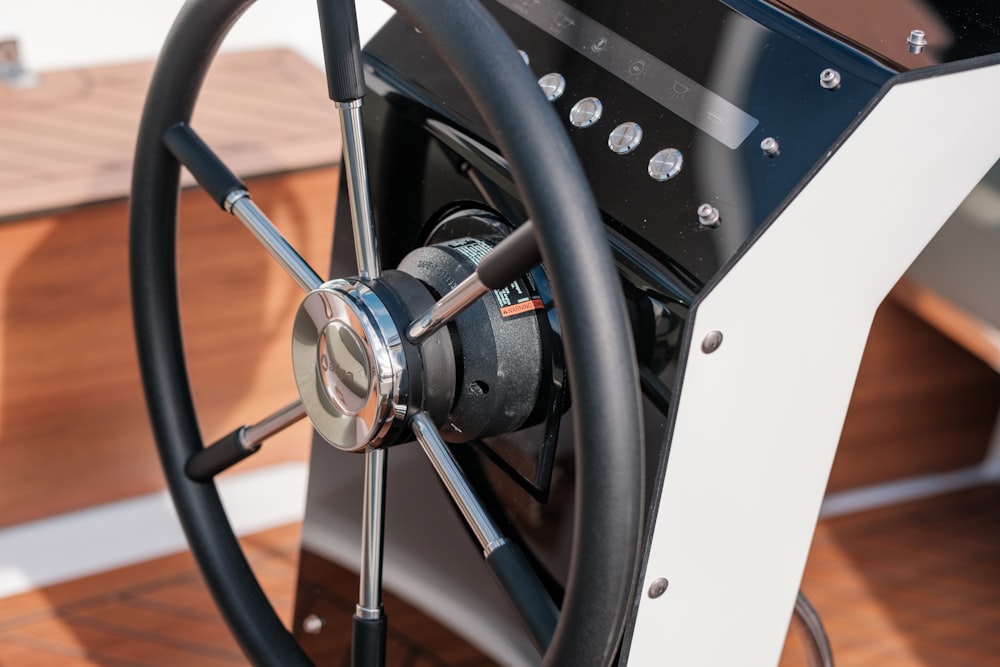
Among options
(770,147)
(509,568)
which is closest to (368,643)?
(509,568)

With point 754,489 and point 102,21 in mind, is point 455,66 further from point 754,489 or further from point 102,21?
point 102,21

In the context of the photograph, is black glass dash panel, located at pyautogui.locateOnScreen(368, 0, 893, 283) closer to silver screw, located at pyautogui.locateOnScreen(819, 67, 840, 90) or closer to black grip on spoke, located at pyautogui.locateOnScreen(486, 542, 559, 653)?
silver screw, located at pyautogui.locateOnScreen(819, 67, 840, 90)

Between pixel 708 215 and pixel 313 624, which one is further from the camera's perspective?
pixel 313 624

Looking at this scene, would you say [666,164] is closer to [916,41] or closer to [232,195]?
[916,41]

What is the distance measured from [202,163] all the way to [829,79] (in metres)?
0.47

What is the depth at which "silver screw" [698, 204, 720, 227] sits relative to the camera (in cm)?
71

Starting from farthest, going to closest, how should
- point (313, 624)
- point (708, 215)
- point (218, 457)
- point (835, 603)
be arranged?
point (835, 603)
point (313, 624)
point (218, 457)
point (708, 215)

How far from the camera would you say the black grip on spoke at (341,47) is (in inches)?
28.9

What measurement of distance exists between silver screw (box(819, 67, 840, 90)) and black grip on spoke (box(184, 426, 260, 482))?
504 mm

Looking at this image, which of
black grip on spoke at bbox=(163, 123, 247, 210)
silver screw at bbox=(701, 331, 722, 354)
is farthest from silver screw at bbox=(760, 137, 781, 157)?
black grip on spoke at bbox=(163, 123, 247, 210)

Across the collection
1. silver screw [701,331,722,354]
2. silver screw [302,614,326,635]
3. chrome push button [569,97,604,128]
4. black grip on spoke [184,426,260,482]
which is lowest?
silver screw [701,331,722,354]

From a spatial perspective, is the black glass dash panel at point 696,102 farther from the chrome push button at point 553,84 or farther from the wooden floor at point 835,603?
the wooden floor at point 835,603

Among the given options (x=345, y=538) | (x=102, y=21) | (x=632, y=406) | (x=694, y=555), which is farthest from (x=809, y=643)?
(x=102, y=21)

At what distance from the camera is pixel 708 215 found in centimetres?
72
